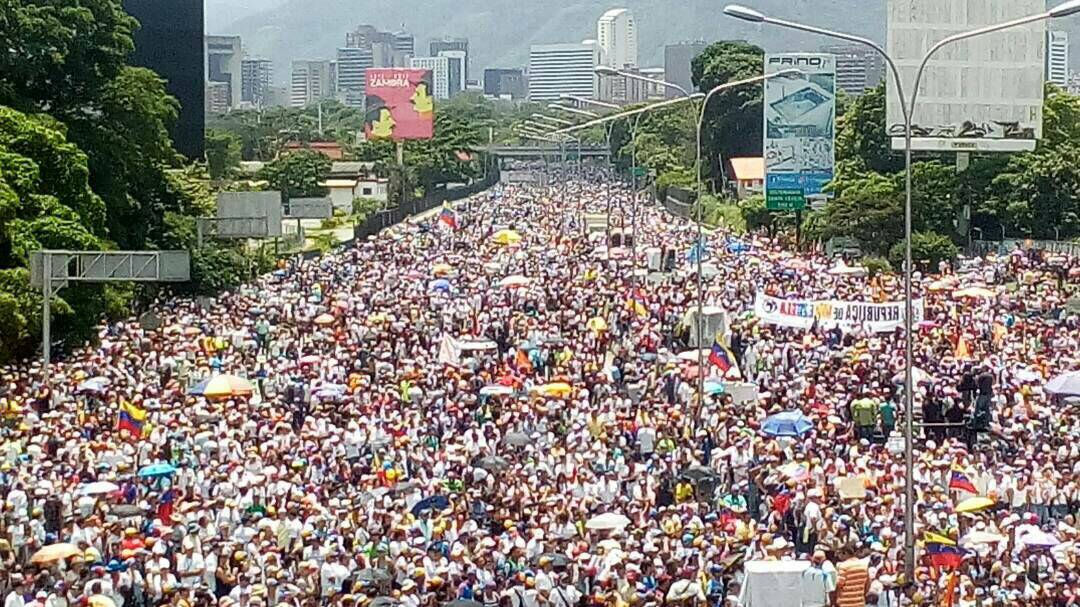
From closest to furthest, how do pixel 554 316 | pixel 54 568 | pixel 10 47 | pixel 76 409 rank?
pixel 54 568 < pixel 76 409 < pixel 554 316 < pixel 10 47

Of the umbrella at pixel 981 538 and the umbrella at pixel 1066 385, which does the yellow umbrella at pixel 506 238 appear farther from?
the umbrella at pixel 981 538

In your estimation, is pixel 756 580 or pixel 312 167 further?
pixel 312 167

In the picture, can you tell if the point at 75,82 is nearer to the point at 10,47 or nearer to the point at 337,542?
the point at 10,47

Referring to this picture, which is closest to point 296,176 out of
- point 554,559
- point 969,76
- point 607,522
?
point 969,76

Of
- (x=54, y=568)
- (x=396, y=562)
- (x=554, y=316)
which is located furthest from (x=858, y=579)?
(x=554, y=316)

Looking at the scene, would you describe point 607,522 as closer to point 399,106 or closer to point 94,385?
point 94,385

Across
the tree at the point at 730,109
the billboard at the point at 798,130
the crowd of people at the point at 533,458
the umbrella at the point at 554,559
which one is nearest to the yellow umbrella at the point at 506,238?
the billboard at the point at 798,130
